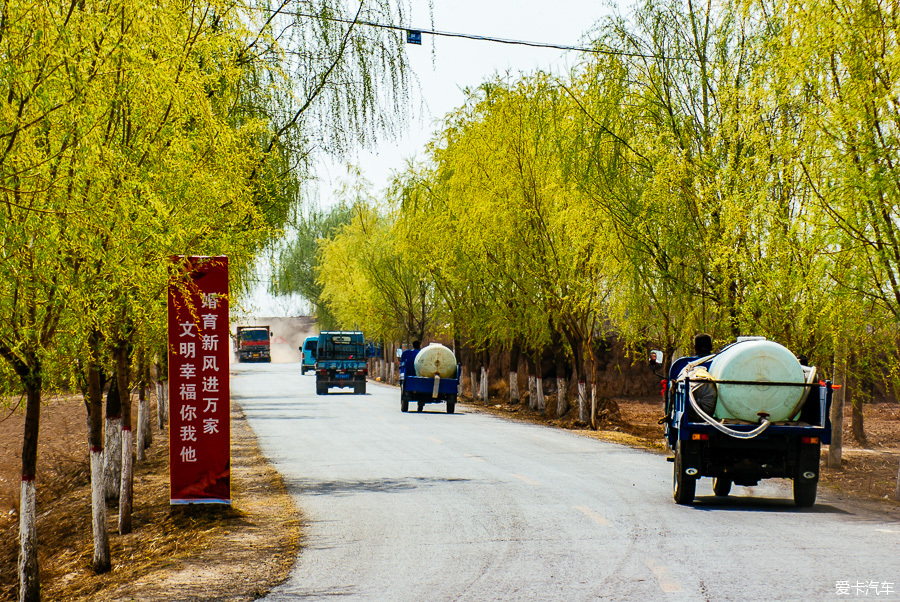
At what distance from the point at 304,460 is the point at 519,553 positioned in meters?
9.36

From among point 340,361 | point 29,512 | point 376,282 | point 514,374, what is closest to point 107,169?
point 29,512

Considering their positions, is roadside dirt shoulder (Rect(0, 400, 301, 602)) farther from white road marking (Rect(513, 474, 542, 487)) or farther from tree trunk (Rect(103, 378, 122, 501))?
white road marking (Rect(513, 474, 542, 487))

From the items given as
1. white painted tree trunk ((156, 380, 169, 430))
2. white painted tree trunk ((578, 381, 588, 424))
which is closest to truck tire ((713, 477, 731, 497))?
white painted tree trunk ((578, 381, 588, 424))

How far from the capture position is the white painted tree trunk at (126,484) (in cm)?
1195

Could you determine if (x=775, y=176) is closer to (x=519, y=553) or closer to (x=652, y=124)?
(x=652, y=124)

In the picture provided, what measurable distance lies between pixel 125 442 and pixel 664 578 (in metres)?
7.17

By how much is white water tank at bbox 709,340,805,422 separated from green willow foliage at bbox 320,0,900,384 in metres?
2.23

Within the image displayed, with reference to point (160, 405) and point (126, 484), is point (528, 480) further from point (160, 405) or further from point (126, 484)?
point (160, 405)

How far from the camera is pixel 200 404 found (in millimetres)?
11562

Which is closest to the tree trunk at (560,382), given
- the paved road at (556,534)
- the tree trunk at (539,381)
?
the tree trunk at (539,381)

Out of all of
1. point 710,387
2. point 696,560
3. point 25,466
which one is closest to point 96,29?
point 25,466

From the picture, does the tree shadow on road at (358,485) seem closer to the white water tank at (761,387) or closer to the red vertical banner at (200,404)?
the red vertical banner at (200,404)

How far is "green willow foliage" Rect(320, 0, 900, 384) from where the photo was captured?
12.6 meters

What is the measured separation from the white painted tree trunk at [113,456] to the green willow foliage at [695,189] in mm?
9725
